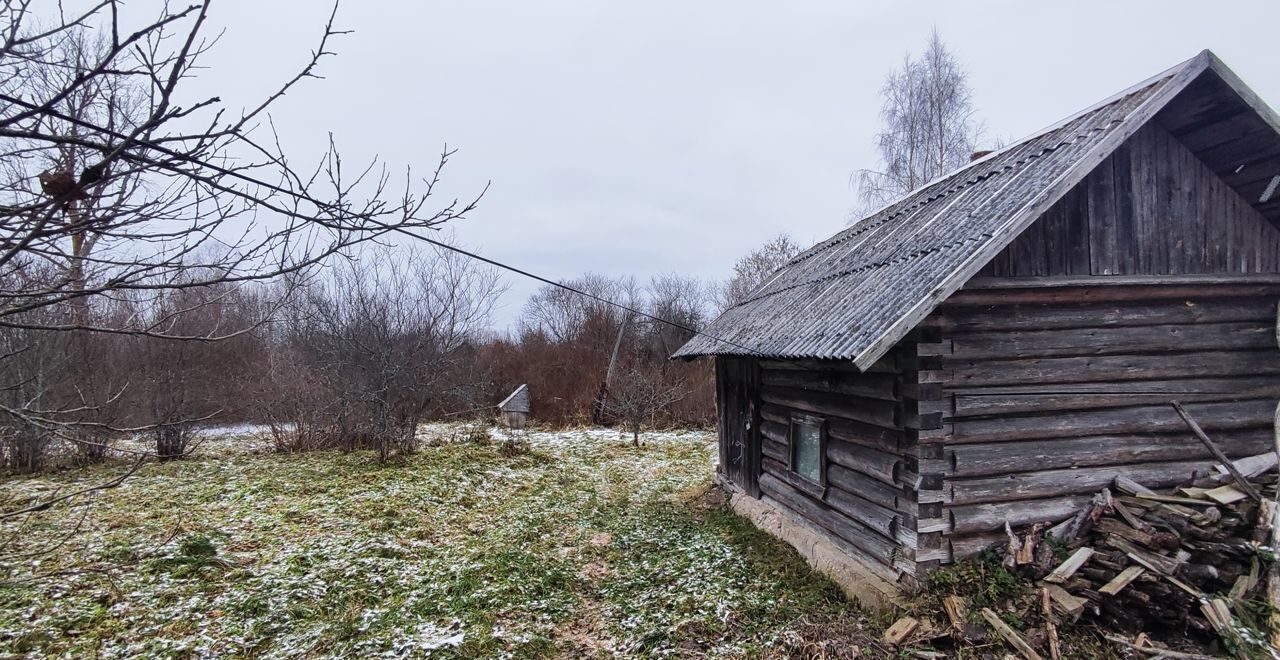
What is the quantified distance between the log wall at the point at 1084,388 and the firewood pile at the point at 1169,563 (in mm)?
325

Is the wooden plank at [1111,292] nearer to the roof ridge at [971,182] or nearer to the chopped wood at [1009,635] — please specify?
the roof ridge at [971,182]

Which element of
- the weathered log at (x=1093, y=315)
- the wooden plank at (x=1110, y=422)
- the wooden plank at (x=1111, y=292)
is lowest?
the wooden plank at (x=1110, y=422)

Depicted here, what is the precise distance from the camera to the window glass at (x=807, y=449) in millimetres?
6680

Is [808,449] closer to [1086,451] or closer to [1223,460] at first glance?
[1086,451]

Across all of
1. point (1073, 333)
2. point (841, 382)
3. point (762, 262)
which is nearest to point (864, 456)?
point (841, 382)

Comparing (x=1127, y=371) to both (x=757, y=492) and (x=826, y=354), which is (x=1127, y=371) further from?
(x=757, y=492)

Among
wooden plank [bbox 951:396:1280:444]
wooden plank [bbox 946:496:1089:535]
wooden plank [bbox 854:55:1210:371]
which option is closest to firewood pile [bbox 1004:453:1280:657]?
wooden plank [bbox 946:496:1089:535]

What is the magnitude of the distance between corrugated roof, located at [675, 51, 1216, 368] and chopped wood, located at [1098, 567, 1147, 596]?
7.78 ft

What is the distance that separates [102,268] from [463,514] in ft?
23.3

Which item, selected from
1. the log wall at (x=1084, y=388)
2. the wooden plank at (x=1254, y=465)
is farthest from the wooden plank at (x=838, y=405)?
the wooden plank at (x=1254, y=465)

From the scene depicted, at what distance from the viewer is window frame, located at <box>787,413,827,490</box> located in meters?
6.50

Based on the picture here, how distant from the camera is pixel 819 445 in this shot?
6.58 meters

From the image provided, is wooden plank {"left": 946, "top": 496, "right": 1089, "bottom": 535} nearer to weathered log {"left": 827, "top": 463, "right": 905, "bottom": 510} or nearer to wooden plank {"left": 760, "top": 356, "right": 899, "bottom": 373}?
weathered log {"left": 827, "top": 463, "right": 905, "bottom": 510}

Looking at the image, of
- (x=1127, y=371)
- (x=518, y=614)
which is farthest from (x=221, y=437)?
(x=1127, y=371)
